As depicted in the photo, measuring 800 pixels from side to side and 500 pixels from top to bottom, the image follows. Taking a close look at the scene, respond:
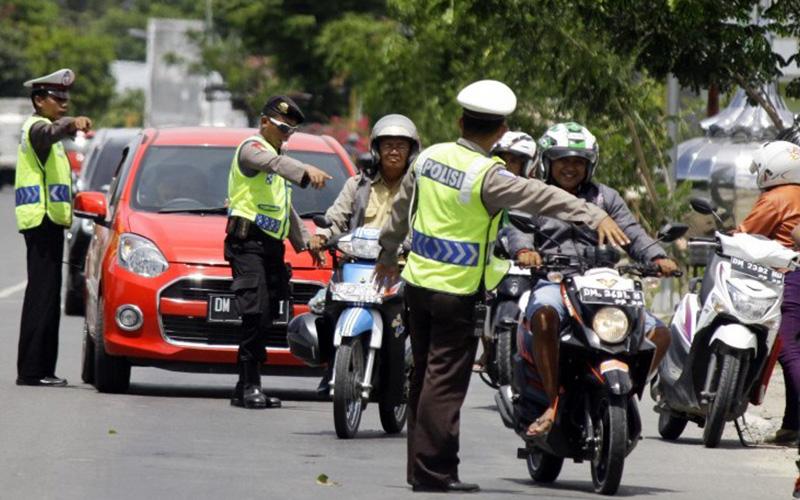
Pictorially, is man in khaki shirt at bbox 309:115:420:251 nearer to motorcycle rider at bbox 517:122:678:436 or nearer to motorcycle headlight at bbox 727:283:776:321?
motorcycle rider at bbox 517:122:678:436

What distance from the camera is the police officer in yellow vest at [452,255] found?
29.9 feet

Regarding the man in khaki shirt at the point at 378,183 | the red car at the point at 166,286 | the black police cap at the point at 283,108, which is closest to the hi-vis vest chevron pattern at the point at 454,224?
the man in khaki shirt at the point at 378,183

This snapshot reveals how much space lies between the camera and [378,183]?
12.4m

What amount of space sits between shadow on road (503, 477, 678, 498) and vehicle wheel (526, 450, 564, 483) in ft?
0.13

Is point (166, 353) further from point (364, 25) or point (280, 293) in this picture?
point (364, 25)

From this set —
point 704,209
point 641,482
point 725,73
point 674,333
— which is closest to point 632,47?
point 725,73

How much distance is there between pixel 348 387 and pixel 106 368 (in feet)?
8.61

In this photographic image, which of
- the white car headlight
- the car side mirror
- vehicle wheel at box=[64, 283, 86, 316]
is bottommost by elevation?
vehicle wheel at box=[64, 283, 86, 316]

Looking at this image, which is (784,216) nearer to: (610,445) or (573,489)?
(573,489)

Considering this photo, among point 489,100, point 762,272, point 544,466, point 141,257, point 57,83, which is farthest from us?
point 57,83

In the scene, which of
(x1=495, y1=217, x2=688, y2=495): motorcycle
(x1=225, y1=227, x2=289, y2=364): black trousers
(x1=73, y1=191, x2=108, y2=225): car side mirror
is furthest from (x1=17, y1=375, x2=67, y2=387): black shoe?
(x1=495, y1=217, x2=688, y2=495): motorcycle

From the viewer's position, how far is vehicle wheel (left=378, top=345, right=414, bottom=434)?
11.8m

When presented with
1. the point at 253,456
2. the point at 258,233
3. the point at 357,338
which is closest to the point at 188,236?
the point at 258,233

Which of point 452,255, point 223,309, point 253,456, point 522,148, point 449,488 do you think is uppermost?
point 522,148
